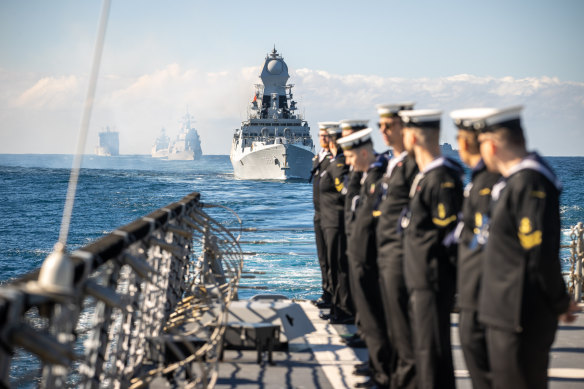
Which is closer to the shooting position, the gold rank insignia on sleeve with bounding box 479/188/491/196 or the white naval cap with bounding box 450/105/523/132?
the white naval cap with bounding box 450/105/523/132

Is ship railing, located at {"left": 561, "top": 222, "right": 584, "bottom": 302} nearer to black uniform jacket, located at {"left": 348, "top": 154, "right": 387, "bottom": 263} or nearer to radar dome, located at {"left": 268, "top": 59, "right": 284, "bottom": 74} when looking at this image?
black uniform jacket, located at {"left": 348, "top": 154, "right": 387, "bottom": 263}

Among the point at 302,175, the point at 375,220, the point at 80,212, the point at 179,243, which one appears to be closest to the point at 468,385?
the point at 375,220

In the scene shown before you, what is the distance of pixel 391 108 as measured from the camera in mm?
3943

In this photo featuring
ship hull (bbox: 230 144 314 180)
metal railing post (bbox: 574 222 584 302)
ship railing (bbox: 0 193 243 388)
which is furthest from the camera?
ship hull (bbox: 230 144 314 180)

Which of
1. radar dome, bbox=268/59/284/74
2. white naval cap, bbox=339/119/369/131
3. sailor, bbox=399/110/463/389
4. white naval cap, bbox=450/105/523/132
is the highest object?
radar dome, bbox=268/59/284/74

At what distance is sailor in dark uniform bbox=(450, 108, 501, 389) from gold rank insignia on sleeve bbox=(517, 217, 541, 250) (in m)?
0.26

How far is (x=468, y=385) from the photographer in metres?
4.26

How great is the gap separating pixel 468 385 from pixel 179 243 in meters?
2.39

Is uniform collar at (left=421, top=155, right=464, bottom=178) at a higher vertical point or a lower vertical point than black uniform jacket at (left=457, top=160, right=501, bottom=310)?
higher

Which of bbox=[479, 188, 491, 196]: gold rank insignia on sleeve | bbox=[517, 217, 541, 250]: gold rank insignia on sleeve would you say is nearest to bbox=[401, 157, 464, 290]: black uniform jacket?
bbox=[479, 188, 491, 196]: gold rank insignia on sleeve

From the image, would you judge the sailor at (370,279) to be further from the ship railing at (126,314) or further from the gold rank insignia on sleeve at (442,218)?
the gold rank insignia on sleeve at (442,218)

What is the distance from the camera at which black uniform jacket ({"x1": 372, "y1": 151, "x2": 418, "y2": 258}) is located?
11.9 feet

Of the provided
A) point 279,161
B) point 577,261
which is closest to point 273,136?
point 279,161

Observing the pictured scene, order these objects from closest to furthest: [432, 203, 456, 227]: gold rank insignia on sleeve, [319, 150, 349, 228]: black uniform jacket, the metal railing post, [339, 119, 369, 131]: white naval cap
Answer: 1. [432, 203, 456, 227]: gold rank insignia on sleeve
2. [339, 119, 369, 131]: white naval cap
3. [319, 150, 349, 228]: black uniform jacket
4. the metal railing post
